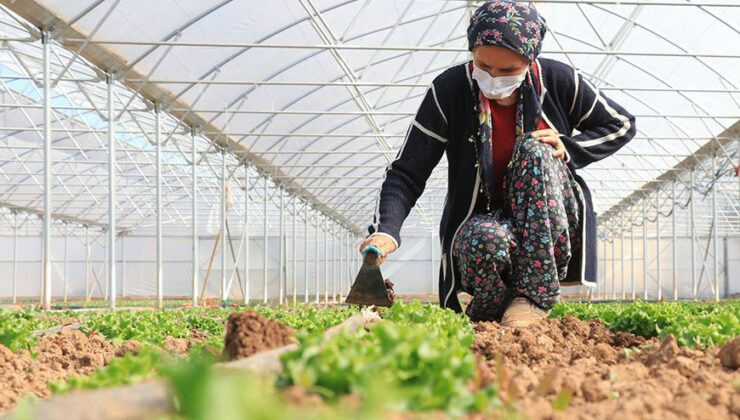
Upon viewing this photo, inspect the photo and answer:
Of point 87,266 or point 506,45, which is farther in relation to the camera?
point 87,266

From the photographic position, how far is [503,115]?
411 cm

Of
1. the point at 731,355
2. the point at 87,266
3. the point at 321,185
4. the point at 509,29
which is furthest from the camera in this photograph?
the point at 87,266

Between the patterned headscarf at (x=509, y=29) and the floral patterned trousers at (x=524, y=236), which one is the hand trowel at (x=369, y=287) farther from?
the patterned headscarf at (x=509, y=29)

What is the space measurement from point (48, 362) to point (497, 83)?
2314 mm

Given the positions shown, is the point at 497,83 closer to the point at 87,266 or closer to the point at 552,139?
the point at 552,139

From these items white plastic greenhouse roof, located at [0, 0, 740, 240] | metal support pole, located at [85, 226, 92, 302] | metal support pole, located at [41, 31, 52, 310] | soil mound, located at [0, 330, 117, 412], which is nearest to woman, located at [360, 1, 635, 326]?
soil mound, located at [0, 330, 117, 412]

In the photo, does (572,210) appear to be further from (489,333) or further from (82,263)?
(82,263)

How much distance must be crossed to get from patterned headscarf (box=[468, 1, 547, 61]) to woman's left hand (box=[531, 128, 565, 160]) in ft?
1.05

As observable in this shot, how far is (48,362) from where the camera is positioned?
3805mm

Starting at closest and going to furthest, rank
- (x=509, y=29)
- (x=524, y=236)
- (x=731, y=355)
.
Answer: (x=731, y=355)
(x=509, y=29)
(x=524, y=236)

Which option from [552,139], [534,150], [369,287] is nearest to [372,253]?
[369,287]

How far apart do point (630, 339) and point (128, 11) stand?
11284mm

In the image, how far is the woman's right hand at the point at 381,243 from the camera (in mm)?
3648

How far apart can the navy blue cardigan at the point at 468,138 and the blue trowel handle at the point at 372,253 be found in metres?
0.41
